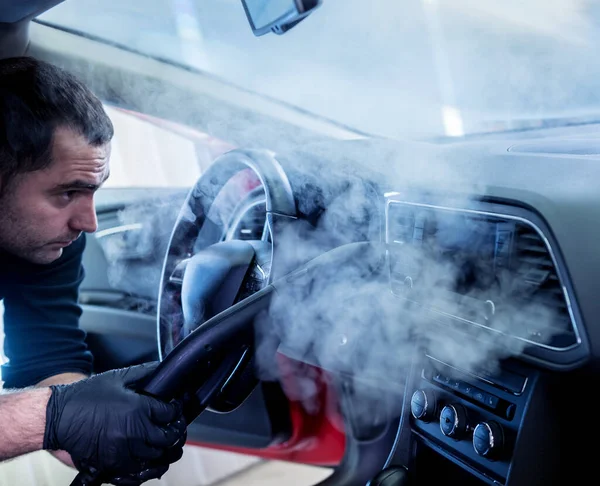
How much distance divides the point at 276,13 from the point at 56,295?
3.60 ft

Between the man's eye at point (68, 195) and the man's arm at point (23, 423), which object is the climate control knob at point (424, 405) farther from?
the man's eye at point (68, 195)

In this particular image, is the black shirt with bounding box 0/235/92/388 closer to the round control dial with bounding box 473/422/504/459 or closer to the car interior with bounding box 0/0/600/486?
the car interior with bounding box 0/0/600/486

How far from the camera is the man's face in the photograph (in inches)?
58.1

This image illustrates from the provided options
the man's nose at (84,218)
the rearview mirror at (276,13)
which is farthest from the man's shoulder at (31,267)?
the rearview mirror at (276,13)

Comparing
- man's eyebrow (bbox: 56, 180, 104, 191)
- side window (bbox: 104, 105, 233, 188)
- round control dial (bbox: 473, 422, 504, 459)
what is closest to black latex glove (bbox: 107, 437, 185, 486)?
round control dial (bbox: 473, 422, 504, 459)

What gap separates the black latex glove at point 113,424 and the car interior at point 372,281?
0.05 meters

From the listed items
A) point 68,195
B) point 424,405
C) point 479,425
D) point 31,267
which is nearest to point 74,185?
point 68,195

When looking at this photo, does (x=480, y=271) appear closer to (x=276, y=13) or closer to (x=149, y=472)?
(x=276, y=13)

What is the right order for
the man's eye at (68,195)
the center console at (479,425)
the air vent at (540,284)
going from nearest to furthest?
the air vent at (540,284)
the center console at (479,425)
the man's eye at (68,195)

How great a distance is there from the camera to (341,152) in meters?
1.34

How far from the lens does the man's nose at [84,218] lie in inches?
61.8

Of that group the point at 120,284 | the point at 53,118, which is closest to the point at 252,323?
the point at 53,118

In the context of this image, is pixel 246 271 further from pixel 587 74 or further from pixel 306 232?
pixel 587 74

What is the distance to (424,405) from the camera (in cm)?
114
